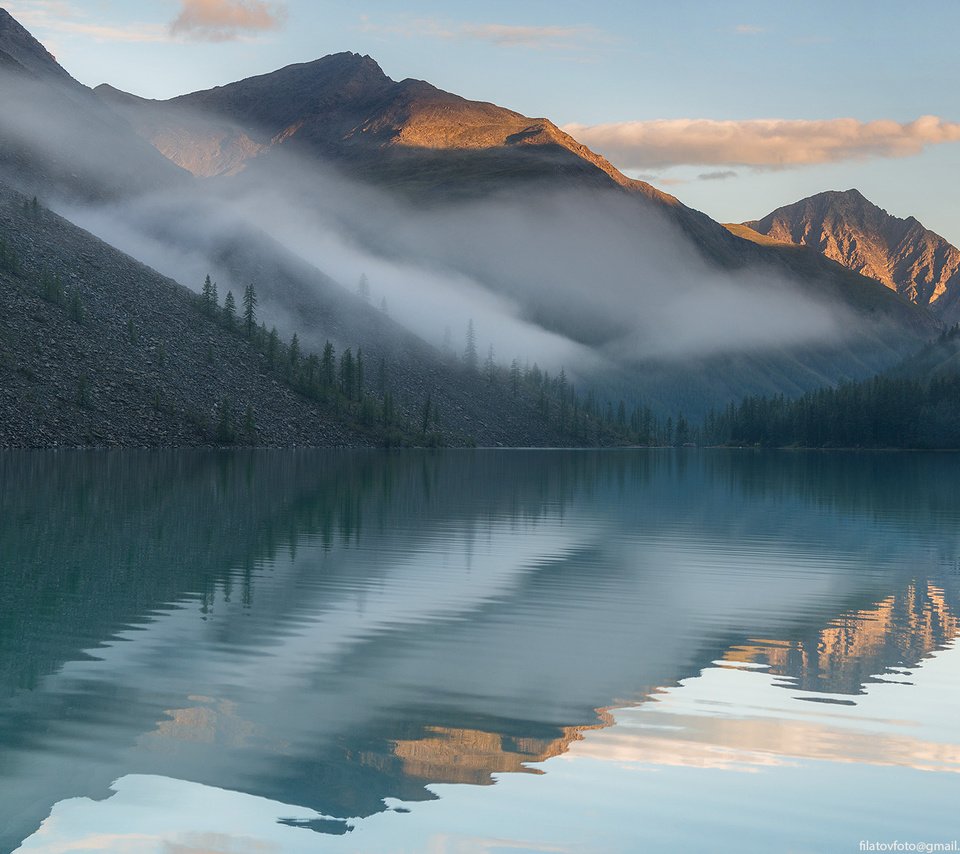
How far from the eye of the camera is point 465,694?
2462 centimetres

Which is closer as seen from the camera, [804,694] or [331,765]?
[331,765]

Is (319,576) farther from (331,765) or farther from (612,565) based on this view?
(331,765)

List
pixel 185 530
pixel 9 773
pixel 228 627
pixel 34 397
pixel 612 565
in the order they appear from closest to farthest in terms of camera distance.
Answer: pixel 9 773, pixel 228 627, pixel 612 565, pixel 185 530, pixel 34 397

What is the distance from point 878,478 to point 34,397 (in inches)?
5262

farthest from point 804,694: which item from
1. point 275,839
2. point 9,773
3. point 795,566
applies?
point 795,566

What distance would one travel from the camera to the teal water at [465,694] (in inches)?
679

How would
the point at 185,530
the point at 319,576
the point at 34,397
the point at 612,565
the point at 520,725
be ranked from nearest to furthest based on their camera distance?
1. the point at 520,725
2. the point at 319,576
3. the point at 612,565
4. the point at 185,530
5. the point at 34,397

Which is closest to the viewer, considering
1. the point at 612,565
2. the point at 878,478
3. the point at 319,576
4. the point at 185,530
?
the point at 319,576

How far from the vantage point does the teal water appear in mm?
17234

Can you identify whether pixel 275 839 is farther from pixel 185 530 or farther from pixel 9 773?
pixel 185 530

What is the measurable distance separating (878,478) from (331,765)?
13872cm

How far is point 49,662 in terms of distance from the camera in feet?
87.0

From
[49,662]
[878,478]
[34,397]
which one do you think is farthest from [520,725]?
[34,397]

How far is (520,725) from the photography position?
2238 centimetres
